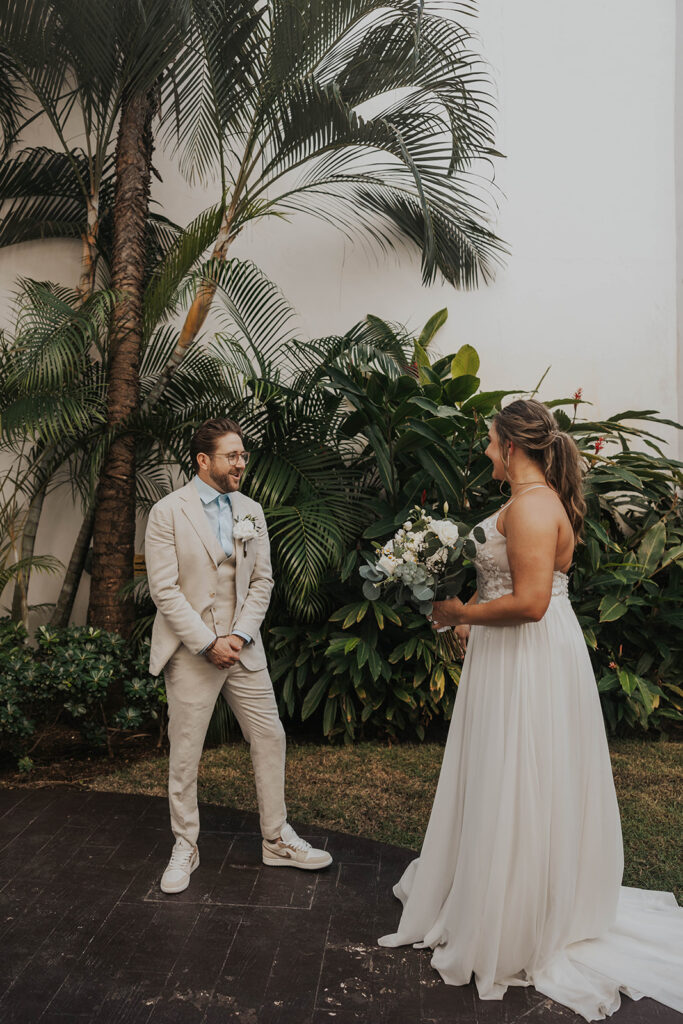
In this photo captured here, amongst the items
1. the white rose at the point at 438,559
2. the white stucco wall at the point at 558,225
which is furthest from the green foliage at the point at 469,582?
the white rose at the point at 438,559

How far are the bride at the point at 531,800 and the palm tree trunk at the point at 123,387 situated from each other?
2955 millimetres

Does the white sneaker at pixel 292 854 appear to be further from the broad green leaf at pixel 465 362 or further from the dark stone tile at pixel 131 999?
the broad green leaf at pixel 465 362

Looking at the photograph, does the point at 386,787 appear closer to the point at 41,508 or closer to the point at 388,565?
the point at 388,565

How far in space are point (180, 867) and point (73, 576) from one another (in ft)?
9.51

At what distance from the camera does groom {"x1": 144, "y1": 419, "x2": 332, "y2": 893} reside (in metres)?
3.64

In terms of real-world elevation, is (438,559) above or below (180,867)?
above

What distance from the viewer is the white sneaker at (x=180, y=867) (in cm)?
361

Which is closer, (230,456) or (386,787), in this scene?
(230,456)

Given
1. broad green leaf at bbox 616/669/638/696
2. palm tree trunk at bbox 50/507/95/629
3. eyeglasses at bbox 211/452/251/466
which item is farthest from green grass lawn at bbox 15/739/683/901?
eyeglasses at bbox 211/452/251/466

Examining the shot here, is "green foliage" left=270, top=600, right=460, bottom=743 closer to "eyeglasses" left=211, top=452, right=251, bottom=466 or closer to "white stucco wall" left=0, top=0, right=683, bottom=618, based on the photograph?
"eyeglasses" left=211, top=452, right=251, bottom=466

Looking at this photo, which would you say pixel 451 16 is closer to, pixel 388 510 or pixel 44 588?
pixel 388 510

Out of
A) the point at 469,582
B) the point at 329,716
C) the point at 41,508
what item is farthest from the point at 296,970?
the point at 41,508

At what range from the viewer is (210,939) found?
325 cm

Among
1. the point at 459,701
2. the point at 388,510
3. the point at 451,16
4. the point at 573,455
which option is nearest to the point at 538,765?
the point at 459,701
